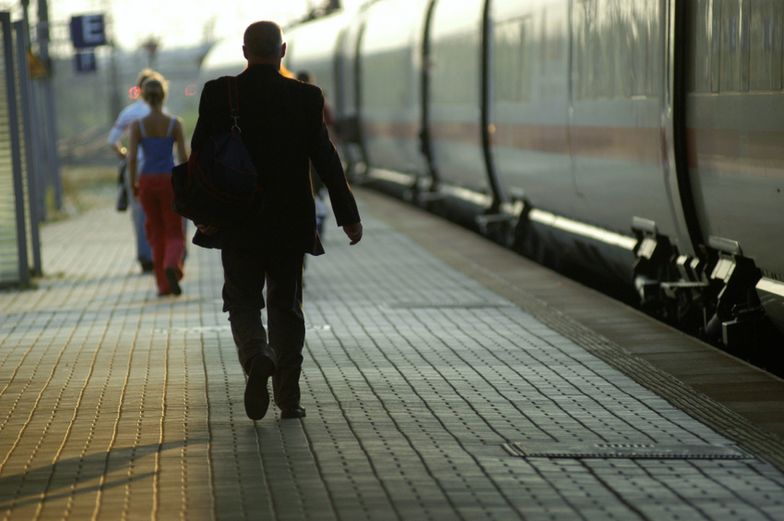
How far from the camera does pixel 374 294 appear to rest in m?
13.8

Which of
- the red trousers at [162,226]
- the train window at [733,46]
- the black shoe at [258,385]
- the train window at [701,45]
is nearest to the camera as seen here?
the black shoe at [258,385]

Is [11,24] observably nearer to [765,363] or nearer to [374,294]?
[374,294]

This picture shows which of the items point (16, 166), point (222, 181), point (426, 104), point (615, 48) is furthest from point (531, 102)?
point (222, 181)

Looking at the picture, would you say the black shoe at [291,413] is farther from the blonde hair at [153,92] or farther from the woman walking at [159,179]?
the blonde hair at [153,92]

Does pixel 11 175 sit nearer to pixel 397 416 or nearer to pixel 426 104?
pixel 397 416

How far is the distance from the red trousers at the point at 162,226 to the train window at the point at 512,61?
4.28 metres

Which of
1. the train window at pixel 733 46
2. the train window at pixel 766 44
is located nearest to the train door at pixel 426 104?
the train window at pixel 733 46

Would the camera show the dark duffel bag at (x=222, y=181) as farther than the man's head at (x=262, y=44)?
No

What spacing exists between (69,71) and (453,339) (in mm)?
62738

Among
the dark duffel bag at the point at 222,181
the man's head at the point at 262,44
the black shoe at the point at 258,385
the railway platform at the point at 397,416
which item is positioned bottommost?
the railway platform at the point at 397,416

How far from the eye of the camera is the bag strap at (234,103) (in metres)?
7.63

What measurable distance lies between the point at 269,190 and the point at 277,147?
0.19 m

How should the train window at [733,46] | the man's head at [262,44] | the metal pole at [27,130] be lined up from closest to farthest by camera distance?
1. the man's head at [262,44]
2. the train window at [733,46]
3. the metal pole at [27,130]

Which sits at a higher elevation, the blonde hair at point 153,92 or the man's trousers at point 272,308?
the blonde hair at point 153,92
